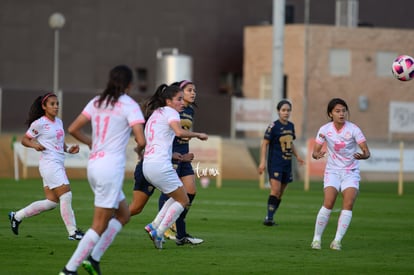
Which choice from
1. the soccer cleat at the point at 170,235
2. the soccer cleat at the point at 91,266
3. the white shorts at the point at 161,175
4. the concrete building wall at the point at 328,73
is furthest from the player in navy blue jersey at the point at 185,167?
the concrete building wall at the point at 328,73

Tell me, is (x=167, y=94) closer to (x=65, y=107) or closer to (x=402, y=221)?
(x=402, y=221)

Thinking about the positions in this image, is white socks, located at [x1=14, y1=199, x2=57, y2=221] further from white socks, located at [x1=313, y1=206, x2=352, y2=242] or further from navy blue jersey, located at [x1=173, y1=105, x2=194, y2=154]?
white socks, located at [x1=313, y1=206, x2=352, y2=242]

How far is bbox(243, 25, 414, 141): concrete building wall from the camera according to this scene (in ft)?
167

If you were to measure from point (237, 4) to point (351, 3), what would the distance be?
5.61 m

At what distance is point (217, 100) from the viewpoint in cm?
4791

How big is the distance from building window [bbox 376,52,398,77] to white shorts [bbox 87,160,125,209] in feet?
139

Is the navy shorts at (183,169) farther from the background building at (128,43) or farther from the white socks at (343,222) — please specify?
the background building at (128,43)

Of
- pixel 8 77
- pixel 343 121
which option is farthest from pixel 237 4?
pixel 343 121

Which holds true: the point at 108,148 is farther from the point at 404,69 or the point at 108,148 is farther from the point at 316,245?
the point at 404,69

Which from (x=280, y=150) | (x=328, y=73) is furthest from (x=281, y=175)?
(x=328, y=73)

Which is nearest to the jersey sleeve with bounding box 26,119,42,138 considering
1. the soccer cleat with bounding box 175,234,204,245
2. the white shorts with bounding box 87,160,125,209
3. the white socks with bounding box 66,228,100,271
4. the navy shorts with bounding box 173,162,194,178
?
the navy shorts with bounding box 173,162,194,178

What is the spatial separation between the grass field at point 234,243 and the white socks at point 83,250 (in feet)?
4.45

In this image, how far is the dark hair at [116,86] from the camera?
455 inches

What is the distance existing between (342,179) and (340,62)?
121 feet
